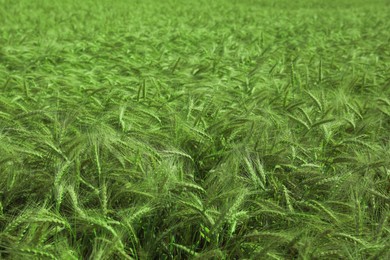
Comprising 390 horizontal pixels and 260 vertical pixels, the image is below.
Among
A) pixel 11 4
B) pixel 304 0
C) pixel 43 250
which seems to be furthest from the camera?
pixel 304 0

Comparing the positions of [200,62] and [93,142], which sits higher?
[93,142]

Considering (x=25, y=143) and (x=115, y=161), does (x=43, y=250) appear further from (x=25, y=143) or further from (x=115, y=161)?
(x=25, y=143)

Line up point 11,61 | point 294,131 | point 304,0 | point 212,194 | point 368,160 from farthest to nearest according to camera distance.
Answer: point 304,0
point 11,61
point 294,131
point 368,160
point 212,194

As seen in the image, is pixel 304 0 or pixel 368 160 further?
pixel 304 0

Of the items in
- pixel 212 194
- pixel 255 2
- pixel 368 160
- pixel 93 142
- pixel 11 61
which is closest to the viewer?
pixel 212 194

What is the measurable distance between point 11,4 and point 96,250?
31.8ft

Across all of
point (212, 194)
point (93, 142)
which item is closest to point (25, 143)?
point (93, 142)

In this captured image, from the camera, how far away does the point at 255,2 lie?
15555 millimetres

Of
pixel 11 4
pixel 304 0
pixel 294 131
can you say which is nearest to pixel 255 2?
pixel 304 0

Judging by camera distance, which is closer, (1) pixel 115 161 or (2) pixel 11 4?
(1) pixel 115 161

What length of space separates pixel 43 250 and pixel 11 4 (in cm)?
969

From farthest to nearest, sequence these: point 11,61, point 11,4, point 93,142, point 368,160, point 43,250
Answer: point 11,4
point 11,61
point 368,160
point 93,142
point 43,250

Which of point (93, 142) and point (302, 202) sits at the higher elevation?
point (93, 142)

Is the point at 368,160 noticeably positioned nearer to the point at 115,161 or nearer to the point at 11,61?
the point at 115,161
